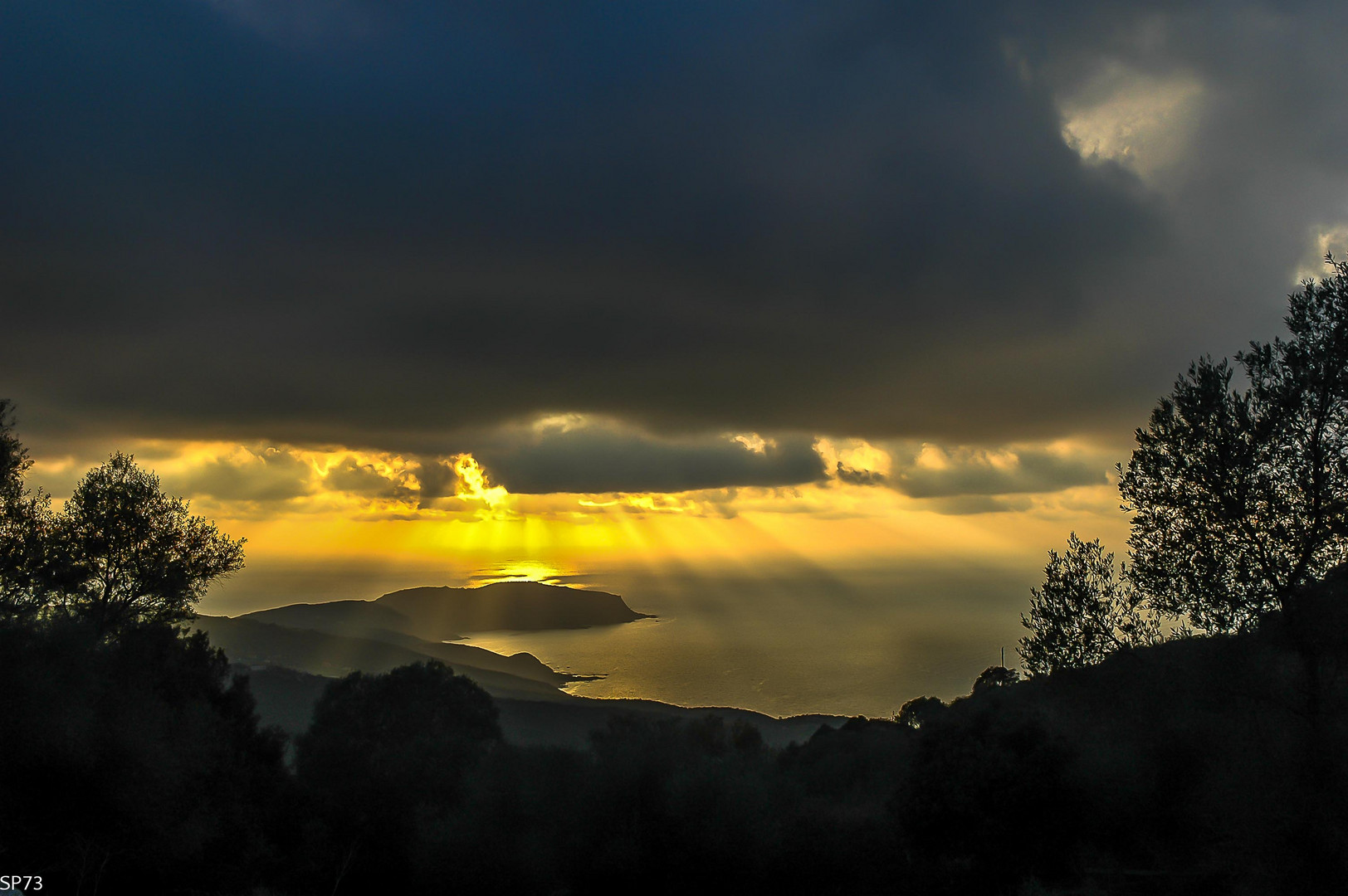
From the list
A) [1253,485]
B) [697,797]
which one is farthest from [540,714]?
[1253,485]

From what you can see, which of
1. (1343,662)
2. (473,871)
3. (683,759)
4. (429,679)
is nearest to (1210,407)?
(1343,662)

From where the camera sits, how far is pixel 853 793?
118 feet

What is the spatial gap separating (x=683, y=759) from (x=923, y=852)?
842cm

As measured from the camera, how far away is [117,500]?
94.0ft

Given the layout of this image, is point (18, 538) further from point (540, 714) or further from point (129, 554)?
point (540, 714)

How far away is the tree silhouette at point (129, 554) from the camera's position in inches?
1085

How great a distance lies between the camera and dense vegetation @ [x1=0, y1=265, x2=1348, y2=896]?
711 inches

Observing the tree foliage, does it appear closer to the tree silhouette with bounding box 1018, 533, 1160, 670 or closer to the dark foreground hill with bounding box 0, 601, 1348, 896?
the dark foreground hill with bounding box 0, 601, 1348, 896

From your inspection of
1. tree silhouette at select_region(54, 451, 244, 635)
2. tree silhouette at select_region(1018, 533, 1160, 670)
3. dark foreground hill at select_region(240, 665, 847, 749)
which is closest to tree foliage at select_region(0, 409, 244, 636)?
tree silhouette at select_region(54, 451, 244, 635)

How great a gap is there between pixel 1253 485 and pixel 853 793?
77.6 feet

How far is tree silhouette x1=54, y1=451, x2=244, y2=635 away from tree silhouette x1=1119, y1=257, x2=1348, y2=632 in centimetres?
3366

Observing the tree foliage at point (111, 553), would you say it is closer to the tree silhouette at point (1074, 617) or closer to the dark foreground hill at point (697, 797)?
the dark foreground hill at point (697, 797)

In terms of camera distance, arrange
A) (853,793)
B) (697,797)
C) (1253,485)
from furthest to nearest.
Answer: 1. (853,793)
2. (697,797)
3. (1253,485)

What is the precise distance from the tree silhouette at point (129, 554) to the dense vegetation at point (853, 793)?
0.30 ft
